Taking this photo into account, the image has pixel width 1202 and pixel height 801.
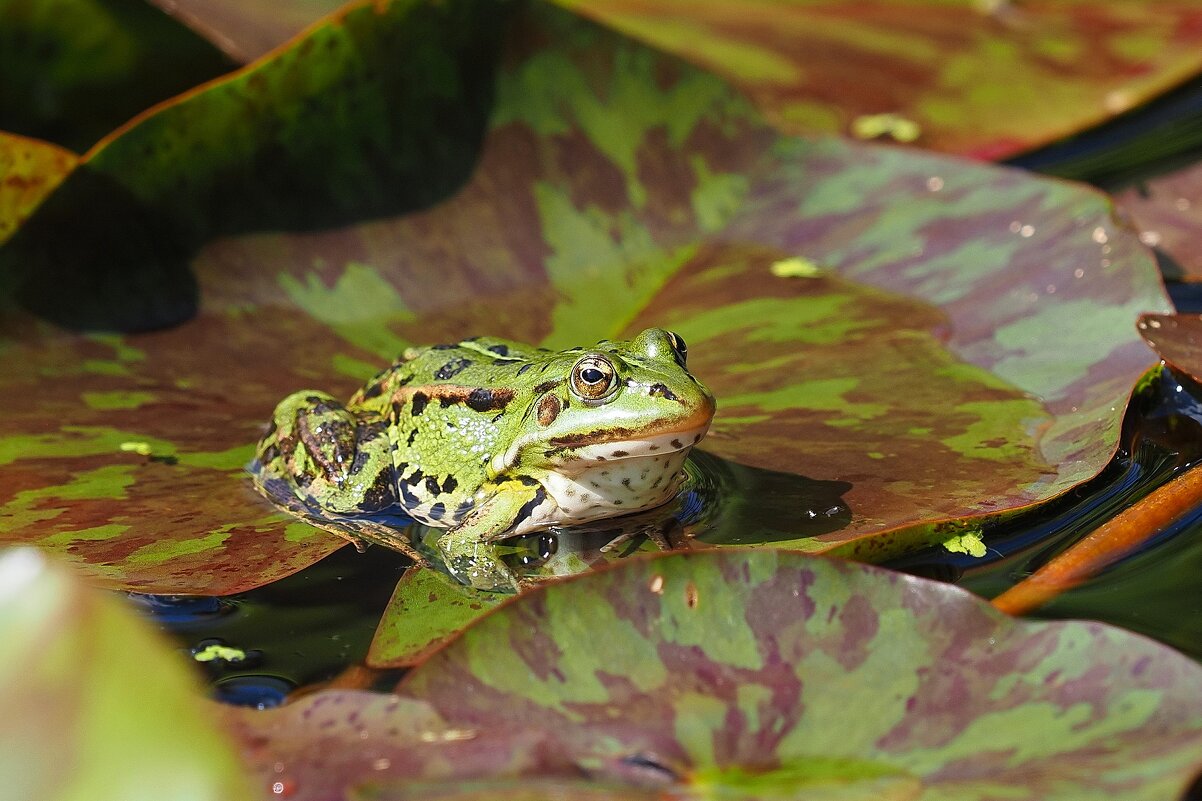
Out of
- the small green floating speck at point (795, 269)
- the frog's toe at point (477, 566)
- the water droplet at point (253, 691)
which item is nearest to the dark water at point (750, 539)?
the water droplet at point (253, 691)

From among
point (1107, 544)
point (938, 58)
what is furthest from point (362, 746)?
point (938, 58)

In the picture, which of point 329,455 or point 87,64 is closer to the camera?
point 329,455

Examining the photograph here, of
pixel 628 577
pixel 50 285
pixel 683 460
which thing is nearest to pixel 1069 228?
pixel 683 460

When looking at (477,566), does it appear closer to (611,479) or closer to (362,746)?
(611,479)

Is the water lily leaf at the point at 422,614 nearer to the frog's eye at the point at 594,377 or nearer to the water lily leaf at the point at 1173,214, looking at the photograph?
the frog's eye at the point at 594,377

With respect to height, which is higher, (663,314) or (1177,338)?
(663,314)

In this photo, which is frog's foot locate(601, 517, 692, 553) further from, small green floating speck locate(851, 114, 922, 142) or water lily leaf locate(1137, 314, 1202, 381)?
small green floating speck locate(851, 114, 922, 142)
